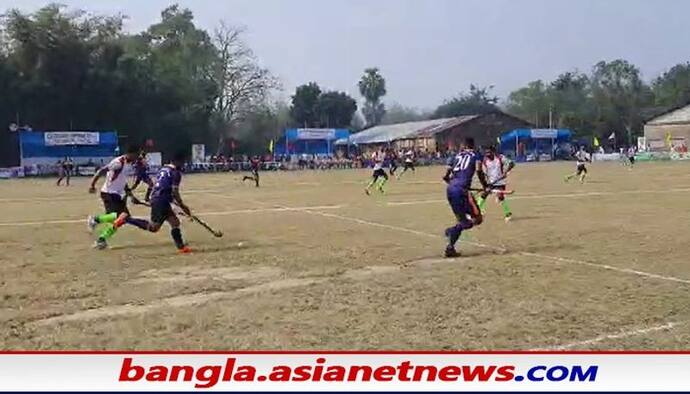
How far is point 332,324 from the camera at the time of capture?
7230mm

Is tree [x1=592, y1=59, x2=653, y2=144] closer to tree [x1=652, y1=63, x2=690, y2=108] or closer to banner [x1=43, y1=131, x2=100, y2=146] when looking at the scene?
tree [x1=652, y1=63, x2=690, y2=108]

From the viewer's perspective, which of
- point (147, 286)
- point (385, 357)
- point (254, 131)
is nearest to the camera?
point (385, 357)

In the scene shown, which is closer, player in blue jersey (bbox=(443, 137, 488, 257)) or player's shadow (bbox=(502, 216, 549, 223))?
player in blue jersey (bbox=(443, 137, 488, 257))

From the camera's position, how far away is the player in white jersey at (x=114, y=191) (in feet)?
43.4

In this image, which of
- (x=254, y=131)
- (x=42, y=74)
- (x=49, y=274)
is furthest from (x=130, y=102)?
(x=49, y=274)

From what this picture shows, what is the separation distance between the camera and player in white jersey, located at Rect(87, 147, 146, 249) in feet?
43.4

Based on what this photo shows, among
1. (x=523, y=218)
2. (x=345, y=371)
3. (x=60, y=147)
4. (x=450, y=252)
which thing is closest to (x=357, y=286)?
(x=450, y=252)

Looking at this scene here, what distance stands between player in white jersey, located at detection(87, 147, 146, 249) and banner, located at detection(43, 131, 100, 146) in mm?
50075

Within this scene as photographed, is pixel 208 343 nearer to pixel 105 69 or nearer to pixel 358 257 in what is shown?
pixel 358 257

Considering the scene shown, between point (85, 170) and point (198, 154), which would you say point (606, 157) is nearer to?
point (198, 154)

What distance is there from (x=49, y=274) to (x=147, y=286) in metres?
1.93

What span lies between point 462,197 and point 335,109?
9175 centimetres

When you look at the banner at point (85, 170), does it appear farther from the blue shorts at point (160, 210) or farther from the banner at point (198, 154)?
the blue shorts at point (160, 210)

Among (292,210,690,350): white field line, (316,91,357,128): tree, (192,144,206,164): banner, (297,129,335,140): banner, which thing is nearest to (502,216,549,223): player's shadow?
(292,210,690,350): white field line
